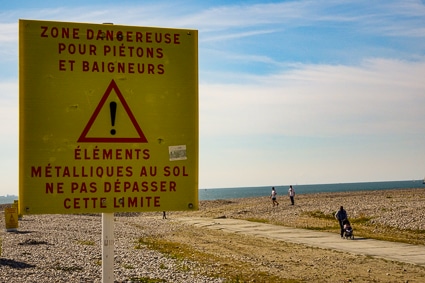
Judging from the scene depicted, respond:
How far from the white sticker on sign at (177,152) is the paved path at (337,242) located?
16.9m

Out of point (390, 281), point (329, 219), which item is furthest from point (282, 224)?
point (390, 281)

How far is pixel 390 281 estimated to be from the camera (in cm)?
1630

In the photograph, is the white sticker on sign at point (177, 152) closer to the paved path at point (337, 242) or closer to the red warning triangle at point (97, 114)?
the red warning triangle at point (97, 114)

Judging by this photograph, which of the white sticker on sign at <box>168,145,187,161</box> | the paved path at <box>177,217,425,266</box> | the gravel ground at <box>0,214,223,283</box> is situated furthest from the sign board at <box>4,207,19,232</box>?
the white sticker on sign at <box>168,145,187,161</box>

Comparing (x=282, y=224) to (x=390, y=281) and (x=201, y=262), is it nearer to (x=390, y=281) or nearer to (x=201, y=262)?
(x=201, y=262)

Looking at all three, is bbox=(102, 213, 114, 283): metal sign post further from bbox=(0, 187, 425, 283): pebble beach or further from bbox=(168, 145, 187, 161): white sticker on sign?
bbox=(0, 187, 425, 283): pebble beach

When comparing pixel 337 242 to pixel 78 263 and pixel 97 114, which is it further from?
pixel 97 114

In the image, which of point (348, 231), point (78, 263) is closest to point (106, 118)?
point (78, 263)

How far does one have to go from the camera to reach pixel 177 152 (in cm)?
420

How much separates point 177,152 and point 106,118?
0.57m

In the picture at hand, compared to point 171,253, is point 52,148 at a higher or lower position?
higher

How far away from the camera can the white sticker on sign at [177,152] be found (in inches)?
165

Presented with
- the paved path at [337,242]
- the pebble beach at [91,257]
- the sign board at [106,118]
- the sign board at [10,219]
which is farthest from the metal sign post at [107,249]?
the sign board at [10,219]

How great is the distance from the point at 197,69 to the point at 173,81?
21cm
